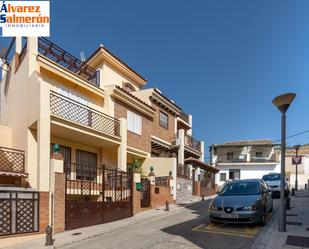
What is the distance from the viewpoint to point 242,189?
12.6 meters

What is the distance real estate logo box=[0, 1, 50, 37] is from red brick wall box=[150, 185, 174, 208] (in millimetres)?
10589

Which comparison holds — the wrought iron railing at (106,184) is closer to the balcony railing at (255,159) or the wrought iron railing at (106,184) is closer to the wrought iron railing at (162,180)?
the wrought iron railing at (162,180)

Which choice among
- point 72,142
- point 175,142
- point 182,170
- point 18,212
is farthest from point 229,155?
point 18,212

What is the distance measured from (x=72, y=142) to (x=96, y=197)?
3.34 metres

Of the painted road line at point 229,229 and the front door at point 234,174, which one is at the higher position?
the painted road line at point 229,229

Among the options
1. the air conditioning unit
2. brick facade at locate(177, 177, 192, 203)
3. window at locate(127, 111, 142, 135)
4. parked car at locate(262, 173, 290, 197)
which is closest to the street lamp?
window at locate(127, 111, 142, 135)

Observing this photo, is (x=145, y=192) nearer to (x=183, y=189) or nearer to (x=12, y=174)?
(x=183, y=189)

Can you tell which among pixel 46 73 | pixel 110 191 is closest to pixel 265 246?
pixel 110 191

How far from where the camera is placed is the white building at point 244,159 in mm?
47406

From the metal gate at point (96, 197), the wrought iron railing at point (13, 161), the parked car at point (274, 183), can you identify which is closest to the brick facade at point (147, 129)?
the metal gate at point (96, 197)

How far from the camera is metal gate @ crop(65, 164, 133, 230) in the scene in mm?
12500

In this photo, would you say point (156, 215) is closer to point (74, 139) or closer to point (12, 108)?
point (74, 139)

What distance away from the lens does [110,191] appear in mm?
15219

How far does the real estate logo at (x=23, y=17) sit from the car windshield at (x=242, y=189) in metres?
11.6
